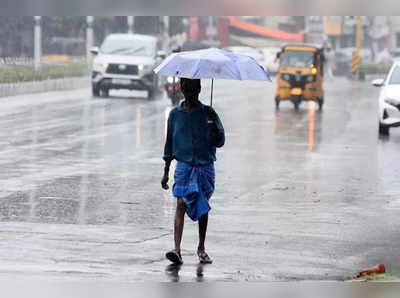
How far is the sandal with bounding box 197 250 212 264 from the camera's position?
37.4 ft

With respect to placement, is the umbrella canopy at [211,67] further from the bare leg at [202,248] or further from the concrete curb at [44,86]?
the concrete curb at [44,86]

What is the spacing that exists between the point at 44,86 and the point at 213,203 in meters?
30.6

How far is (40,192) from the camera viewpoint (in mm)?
16531

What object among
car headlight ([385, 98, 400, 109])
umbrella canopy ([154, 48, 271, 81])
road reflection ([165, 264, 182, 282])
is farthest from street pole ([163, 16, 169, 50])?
road reflection ([165, 264, 182, 282])

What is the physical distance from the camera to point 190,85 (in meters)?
11.4

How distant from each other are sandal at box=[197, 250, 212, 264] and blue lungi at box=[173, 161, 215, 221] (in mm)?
285

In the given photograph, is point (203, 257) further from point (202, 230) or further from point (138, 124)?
point (138, 124)

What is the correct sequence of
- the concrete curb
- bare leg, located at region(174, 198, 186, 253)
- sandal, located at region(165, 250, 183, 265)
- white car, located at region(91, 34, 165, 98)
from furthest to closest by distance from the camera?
white car, located at region(91, 34, 165, 98) → the concrete curb → bare leg, located at region(174, 198, 186, 253) → sandal, located at region(165, 250, 183, 265)

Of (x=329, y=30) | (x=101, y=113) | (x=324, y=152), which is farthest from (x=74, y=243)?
(x=329, y=30)

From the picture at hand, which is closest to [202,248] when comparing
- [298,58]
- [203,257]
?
[203,257]

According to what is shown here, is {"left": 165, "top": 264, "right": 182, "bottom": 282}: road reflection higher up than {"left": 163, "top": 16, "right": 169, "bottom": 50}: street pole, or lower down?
higher up

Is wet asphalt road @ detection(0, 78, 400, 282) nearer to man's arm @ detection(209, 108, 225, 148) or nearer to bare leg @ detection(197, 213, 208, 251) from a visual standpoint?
bare leg @ detection(197, 213, 208, 251)

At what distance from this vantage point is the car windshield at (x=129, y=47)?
43.9 metres

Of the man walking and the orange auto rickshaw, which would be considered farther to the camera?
the orange auto rickshaw
